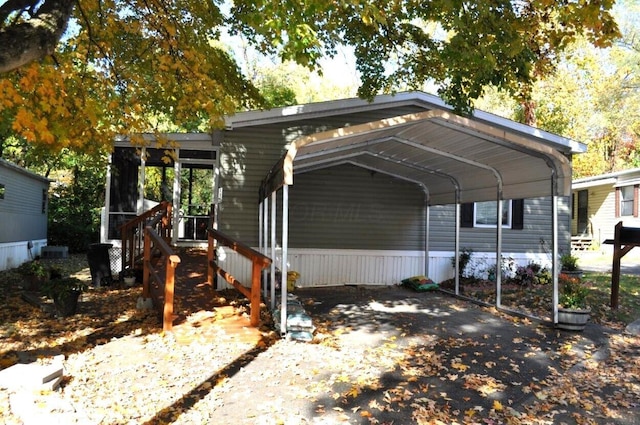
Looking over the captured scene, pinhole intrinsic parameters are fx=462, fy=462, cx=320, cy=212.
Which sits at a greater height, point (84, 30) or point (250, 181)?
point (84, 30)

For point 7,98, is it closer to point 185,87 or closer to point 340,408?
point 185,87

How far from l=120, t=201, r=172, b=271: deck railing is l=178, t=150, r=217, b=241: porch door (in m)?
1.43

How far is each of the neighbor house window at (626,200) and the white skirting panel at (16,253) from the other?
75.3 ft

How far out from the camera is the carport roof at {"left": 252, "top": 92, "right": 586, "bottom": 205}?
6312mm

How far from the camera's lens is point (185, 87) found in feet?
27.4

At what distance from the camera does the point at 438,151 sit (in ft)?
25.6

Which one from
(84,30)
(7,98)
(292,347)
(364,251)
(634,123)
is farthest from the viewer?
(634,123)

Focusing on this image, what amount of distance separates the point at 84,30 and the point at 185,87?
2.66 meters

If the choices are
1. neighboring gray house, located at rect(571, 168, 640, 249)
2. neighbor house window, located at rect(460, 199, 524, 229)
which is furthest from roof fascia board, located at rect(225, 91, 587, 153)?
neighboring gray house, located at rect(571, 168, 640, 249)

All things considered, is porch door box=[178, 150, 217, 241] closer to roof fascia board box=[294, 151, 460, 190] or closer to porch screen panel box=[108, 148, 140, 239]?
porch screen panel box=[108, 148, 140, 239]

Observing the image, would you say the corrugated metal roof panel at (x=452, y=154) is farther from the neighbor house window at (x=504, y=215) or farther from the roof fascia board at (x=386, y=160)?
the neighbor house window at (x=504, y=215)

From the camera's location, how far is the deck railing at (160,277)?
233 inches

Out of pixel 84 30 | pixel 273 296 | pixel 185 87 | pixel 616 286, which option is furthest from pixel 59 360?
pixel 616 286

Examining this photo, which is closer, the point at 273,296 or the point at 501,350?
the point at 501,350
